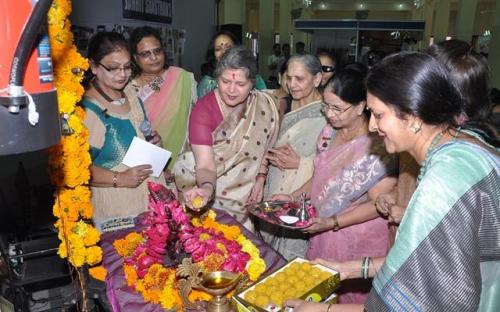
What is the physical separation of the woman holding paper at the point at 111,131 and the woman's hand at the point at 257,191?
733 millimetres

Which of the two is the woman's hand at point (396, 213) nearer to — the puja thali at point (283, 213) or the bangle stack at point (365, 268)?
the bangle stack at point (365, 268)

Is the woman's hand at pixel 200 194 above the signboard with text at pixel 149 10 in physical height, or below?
below

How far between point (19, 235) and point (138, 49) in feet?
6.38

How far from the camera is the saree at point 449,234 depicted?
45.5 inches

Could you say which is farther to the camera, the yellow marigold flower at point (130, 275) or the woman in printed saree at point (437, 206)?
the yellow marigold flower at point (130, 275)

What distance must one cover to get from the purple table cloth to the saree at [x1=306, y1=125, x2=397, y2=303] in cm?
54

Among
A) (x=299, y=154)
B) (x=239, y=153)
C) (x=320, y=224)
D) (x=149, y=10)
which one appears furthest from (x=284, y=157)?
(x=149, y=10)

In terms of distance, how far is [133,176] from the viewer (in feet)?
8.96

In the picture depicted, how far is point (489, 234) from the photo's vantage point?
120 centimetres

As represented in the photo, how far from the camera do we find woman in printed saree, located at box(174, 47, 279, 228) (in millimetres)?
2615

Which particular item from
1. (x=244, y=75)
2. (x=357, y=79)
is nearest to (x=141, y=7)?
(x=244, y=75)

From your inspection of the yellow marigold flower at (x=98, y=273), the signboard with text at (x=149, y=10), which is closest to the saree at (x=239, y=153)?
the yellow marigold flower at (x=98, y=273)

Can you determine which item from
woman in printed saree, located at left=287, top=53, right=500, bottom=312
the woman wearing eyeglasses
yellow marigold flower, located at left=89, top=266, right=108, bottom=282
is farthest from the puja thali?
the woman wearing eyeglasses

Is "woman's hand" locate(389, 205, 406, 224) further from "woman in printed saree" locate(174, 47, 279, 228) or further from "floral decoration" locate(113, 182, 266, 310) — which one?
"woman in printed saree" locate(174, 47, 279, 228)
